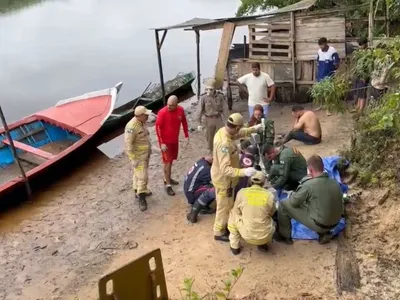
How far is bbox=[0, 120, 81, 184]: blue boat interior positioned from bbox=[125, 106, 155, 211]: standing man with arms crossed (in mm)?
3132

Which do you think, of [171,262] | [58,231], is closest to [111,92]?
[58,231]

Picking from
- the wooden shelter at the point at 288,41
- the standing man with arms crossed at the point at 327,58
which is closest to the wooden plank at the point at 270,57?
the wooden shelter at the point at 288,41

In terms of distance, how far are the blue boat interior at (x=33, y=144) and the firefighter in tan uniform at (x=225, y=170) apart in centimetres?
497

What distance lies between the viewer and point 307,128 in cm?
866

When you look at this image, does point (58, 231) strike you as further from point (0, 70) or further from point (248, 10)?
point (0, 70)

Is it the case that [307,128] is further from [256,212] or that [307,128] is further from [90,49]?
[90,49]

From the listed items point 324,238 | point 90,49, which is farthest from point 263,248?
point 90,49

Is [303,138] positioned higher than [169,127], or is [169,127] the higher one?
→ [169,127]

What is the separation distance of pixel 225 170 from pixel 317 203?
3.69ft

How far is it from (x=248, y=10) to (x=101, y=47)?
9.54 m

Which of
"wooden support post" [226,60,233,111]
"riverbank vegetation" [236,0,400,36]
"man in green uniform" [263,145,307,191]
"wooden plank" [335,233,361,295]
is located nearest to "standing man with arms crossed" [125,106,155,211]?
"man in green uniform" [263,145,307,191]

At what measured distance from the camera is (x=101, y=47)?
2277 centimetres

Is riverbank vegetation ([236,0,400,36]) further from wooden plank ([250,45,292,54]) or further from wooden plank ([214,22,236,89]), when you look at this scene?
wooden plank ([214,22,236,89])

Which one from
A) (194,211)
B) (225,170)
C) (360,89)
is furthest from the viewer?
(360,89)
